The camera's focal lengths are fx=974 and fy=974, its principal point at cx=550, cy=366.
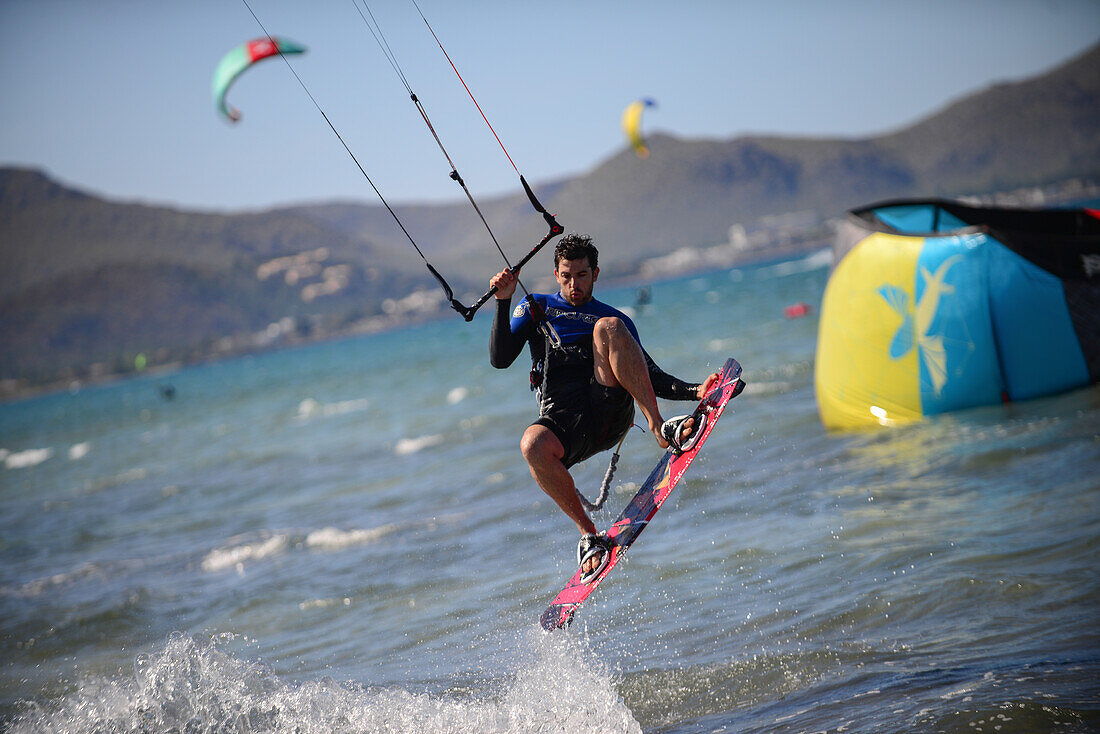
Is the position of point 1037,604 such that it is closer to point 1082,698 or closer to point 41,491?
point 1082,698

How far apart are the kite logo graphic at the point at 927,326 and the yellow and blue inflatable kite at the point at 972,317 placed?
0.01 meters

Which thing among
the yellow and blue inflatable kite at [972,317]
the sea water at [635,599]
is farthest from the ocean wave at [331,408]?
the yellow and blue inflatable kite at [972,317]

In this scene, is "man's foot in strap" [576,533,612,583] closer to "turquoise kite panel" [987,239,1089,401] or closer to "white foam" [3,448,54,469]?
"turquoise kite panel" [987,239,1089,401]

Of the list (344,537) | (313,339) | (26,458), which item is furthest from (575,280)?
(313,339)

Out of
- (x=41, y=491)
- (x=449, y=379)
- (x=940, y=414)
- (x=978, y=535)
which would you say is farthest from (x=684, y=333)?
(x=978, y=535)

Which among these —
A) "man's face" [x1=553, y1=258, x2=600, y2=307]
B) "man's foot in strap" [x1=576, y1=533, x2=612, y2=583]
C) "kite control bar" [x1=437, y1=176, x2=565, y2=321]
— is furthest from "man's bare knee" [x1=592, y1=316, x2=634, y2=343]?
"man's foot in strap" [x1=576, y1=533, x2=612, y2=583]

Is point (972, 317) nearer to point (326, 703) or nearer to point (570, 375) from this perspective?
point (570, 375)

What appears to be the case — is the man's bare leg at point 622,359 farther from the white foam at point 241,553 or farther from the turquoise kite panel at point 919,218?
the turquoise kite panel at point 919,218

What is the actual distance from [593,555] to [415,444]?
1283cm

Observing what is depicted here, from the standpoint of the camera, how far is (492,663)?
241 inches

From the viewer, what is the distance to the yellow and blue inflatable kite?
31.4 feet

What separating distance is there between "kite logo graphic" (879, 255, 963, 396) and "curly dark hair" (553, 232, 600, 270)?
18.1 ft

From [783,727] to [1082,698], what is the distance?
130cm

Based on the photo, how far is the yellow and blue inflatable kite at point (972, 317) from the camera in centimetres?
956
